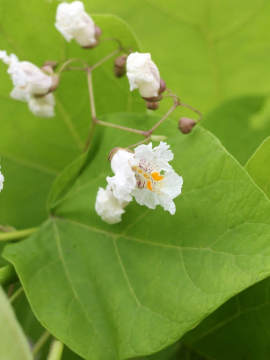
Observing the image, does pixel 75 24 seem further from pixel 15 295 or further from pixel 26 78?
pixel 15 295

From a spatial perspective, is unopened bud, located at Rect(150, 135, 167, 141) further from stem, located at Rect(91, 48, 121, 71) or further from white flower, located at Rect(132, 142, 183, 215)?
stem, located at Rect(91, 48, 121, 71)

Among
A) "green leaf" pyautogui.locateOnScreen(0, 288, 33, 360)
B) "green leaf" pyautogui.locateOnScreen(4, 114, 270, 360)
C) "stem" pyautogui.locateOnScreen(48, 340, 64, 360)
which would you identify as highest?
"green leaf" pyautogui.locateOnScreen(0, 288, 33, 360)

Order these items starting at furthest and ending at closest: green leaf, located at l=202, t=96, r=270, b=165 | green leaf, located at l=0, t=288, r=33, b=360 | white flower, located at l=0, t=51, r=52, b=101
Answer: green leaf, located at l=202, t=96, r=270, b=165 < white flower, located at l=0, t=51, r=52, b=101 < green leaf, located at l=0, t=288, r=33, b=360

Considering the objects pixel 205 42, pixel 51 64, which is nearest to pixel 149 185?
Answer: pixel 51 64

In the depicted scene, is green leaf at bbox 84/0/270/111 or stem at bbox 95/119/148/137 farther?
green leaf at bbox 84/0/270/111

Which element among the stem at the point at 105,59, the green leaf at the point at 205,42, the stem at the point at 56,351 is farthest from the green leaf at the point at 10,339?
the green leaf at the point at 205,42

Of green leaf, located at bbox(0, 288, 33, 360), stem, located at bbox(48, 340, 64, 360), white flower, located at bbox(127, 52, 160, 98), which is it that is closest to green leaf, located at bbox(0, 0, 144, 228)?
white flower, located at bbox(127, 52, 160, 98)
